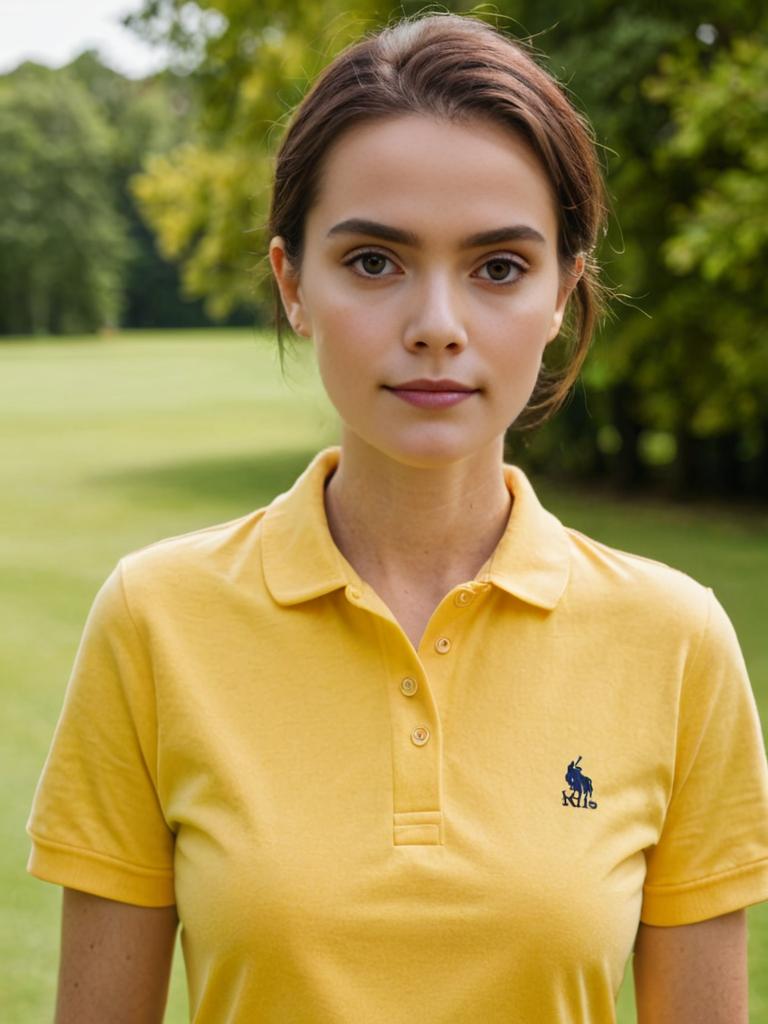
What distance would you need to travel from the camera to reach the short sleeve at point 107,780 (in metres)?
1.77

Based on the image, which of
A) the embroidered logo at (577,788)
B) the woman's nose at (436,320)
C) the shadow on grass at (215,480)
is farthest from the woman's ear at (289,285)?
the shadow on grass at (215,480)

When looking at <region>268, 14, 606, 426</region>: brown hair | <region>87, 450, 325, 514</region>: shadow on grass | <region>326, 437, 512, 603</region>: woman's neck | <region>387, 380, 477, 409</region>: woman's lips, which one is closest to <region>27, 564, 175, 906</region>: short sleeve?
<region>326, 437, 512, 603</region>: woman's neck

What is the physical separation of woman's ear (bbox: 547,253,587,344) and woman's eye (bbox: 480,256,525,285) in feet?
0.50

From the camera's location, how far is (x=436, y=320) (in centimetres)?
170

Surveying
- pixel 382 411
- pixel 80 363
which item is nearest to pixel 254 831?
pixel 382 411

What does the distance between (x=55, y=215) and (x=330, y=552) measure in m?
69.9

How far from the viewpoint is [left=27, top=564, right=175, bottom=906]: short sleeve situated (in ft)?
5.80

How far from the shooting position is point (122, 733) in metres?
1.77

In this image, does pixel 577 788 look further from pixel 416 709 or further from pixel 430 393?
pixel 430 393

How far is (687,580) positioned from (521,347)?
1.30ft

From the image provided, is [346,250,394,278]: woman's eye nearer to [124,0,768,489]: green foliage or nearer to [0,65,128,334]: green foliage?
[124,0,768,489]: green foliage

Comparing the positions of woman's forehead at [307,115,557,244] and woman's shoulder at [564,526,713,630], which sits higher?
woman's forehead at [307,115,557,244]

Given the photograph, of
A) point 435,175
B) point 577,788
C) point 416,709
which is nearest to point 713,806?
point 577,788

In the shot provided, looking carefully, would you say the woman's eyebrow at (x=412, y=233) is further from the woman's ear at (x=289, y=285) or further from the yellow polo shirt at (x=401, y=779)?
the yellow polo shirt at (x=401, y=779)
